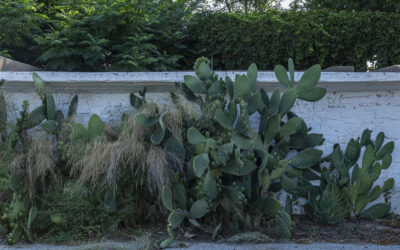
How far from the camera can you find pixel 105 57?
6.31 metres

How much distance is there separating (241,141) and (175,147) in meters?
0.75

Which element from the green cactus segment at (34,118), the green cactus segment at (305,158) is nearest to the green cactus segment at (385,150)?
the green cactus segment at (305,158)

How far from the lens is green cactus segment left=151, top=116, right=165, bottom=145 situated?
4522 millimetres

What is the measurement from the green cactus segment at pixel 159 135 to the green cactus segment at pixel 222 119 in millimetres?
592

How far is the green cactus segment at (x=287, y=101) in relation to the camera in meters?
4.80

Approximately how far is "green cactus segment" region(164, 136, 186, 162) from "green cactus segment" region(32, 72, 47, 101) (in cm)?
160

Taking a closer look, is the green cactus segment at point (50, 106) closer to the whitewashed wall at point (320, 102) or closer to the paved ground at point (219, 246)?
the whitewashed wall at point (320, 102)

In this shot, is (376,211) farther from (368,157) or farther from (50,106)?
(50,106)

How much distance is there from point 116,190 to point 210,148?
1116mm

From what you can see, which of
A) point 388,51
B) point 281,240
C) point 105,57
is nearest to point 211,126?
point 281,240

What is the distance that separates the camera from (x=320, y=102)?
5543 millimetres

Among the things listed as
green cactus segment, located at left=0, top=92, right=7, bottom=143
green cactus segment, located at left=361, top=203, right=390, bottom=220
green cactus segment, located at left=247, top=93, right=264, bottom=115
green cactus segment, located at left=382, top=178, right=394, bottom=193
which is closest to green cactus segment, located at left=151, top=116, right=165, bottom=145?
green cactus segment, located at left=247, top=93, right=264, bottom=115

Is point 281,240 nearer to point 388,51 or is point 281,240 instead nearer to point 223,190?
point 223,190

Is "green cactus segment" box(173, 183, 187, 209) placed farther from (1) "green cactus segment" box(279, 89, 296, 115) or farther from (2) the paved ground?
(1) "green cactus segment" box(279, 89, 296, 115)
